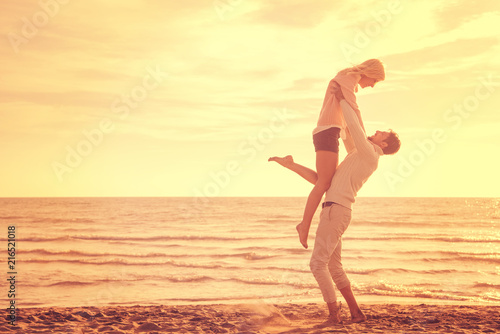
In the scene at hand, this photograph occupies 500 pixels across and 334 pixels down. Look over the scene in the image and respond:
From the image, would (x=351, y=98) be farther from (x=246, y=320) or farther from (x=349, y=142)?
(x=246, y=320)

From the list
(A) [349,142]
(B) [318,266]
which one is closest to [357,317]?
(B) [318,266]

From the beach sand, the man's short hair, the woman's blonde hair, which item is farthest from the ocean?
the woman's blonde hair

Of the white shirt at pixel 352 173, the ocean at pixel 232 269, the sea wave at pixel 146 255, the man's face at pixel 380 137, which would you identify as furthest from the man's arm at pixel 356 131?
the sea wave at pixel 146 255

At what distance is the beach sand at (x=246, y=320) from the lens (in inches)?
198

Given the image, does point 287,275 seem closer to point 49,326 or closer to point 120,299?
point 120,299

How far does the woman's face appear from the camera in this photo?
4520mm

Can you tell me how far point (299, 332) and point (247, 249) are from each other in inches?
497

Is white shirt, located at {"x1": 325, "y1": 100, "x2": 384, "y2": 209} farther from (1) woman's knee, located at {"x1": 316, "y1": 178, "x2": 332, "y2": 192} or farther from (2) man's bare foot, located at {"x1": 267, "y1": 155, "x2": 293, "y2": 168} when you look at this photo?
(2) man's bare foot, located at {"x1": 267, "y1": 155, "x2": 293, "y2": 168}

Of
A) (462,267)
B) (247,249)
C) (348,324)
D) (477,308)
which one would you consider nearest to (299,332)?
(348,324)

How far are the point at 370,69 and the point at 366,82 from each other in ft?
0.47

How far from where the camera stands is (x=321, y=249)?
4.52 meters

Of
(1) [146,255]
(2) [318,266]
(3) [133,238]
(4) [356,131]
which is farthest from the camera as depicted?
(3) [133,238]

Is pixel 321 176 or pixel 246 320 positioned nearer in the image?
pixel 321 176

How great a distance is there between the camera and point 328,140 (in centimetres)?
448
